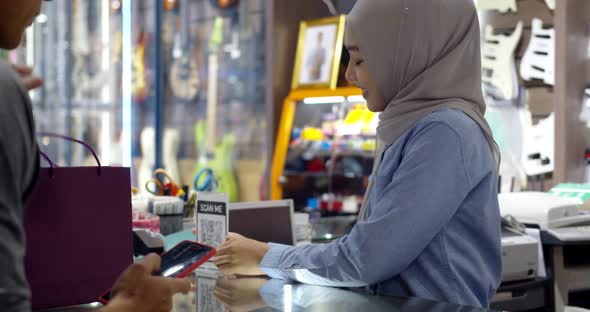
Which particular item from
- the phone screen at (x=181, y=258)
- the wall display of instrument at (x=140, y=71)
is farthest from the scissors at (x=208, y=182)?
the wall display of instrument at (x=140, y=71)

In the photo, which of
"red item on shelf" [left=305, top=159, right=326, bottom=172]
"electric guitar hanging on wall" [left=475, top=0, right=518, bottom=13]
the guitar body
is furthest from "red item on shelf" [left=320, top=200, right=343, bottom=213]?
"electric guitar hanging on wall" [left=475, top=0, right=518, bottom=13]

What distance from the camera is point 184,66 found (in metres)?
6.87

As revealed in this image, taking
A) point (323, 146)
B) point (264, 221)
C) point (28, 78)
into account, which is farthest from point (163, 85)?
point (28, 78)

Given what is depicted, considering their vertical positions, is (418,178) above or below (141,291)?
above

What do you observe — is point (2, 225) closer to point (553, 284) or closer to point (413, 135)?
point (413, 135)

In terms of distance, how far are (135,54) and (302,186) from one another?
2.68 metres

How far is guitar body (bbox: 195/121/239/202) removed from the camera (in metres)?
6.40

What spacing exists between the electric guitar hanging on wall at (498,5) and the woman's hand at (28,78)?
4.08 m

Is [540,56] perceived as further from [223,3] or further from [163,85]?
[163,85]

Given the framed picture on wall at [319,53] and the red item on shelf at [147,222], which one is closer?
the red item on shelf at [147,222]

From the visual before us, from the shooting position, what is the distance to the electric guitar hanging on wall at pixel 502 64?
4.48 metres

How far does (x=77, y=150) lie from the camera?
6.50 meters

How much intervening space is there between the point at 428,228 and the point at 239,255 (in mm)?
488

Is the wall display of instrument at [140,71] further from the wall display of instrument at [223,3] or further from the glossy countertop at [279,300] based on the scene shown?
the glossy countertop at [279,300]
